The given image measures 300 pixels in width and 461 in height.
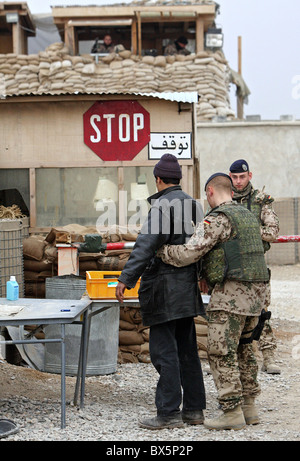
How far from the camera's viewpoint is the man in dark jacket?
16.1ft

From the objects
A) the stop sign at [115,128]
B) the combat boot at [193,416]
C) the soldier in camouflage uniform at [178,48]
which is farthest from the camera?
the soldier in camouflage uniform at [178,48]

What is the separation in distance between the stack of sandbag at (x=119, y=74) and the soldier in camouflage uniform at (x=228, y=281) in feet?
59.1

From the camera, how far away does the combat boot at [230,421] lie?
4.82m

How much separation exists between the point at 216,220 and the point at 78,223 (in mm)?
4405

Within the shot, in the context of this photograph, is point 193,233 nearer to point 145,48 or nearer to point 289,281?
point 289,281

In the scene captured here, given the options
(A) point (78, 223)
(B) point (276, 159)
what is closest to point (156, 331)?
(A) point (78, 223)

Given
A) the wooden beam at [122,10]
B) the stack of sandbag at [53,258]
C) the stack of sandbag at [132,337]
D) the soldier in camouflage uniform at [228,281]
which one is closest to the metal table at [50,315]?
the soldier in camouflage uniform at [228,281]

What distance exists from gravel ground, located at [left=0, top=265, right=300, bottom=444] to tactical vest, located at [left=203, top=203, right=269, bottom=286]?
1034mm

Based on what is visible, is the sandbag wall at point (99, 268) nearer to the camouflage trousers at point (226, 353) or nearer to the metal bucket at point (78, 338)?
the metal bucket at point (78, 338)

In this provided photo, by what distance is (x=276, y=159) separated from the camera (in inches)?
840

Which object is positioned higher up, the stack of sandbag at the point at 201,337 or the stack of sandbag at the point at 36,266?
the stack of sandbag at the point at 36,266

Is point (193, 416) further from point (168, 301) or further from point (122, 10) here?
point (122, 10)

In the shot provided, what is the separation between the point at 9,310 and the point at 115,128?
14.4ft

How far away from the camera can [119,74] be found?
2272cm
